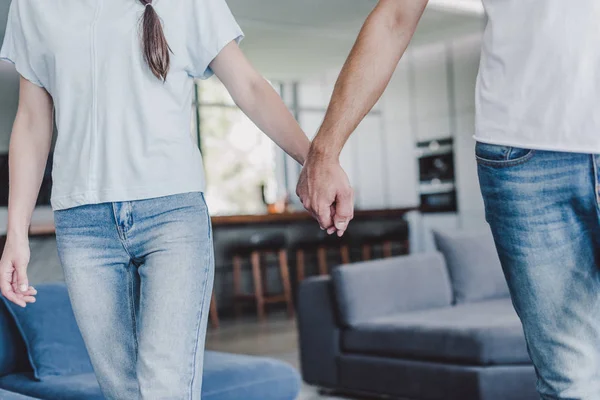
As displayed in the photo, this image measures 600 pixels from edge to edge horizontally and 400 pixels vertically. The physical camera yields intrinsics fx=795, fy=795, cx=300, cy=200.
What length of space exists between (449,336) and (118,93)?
2331mm

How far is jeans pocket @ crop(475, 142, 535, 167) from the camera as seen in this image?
3.80 feet

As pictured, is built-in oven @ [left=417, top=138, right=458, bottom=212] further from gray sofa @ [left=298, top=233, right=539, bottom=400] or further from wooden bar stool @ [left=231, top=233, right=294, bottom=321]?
gray sofa @ [left=298, top=233, right=539, bottom=400]

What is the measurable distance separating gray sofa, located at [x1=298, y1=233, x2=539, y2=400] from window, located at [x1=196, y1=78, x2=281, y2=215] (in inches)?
247

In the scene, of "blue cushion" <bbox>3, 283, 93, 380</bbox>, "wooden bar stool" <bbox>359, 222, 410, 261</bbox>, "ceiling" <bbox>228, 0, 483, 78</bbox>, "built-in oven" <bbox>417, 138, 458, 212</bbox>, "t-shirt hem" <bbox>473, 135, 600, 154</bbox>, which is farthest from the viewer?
"built-in oven" <bbox>417, 138, 458, 212</bbox>

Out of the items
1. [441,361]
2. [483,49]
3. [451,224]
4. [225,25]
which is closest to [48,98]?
[225,25]

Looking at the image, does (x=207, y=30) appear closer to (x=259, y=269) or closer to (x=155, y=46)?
(x=155, y=46)

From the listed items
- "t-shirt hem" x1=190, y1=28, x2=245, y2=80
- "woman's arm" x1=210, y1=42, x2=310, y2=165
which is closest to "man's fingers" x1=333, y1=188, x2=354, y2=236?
"woman's arm" x1=210, y1=42, x2=310, y2=165

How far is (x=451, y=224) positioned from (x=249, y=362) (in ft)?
24.5

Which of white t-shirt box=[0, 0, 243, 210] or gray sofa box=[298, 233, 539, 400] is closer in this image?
white t-shirt box=[0, 0, 243, 210]

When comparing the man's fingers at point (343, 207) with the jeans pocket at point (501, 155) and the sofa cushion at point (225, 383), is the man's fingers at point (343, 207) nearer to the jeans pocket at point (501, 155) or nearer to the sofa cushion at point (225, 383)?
the jeans pocket at point (501, 155)

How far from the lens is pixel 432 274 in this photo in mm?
4094

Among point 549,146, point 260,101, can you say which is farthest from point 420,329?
point 549,146

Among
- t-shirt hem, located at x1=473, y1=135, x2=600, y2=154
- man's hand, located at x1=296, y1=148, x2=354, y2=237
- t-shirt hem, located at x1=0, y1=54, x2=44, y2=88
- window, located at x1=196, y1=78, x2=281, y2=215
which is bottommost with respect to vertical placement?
man's hand, located at x1=296, y1=148, x2=354, y2=237

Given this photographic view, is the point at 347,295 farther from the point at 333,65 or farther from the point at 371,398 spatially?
the point at 333,65
